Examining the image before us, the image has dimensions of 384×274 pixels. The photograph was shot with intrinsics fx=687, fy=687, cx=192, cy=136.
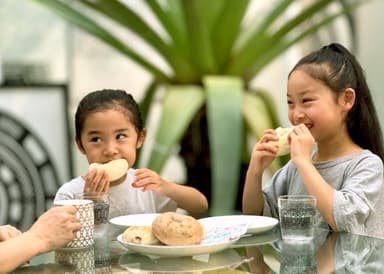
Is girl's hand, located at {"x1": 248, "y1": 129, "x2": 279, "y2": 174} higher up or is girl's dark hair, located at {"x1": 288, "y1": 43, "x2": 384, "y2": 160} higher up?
girl's dark hair, located at {"x1": 288, "y1": 43, "x2": 384, "y2": 160}

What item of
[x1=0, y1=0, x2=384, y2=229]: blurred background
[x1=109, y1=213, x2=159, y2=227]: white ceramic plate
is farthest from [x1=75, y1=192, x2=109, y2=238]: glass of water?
[x1=0, y1=0, x2=384, y2=229]: blurred background

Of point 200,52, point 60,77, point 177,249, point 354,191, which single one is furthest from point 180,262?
point 60,77

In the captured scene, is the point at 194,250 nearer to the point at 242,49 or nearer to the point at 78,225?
the point at 78,225

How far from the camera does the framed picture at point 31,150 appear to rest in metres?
2.98

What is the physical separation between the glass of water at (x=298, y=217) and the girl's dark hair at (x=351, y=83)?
0.97 feet

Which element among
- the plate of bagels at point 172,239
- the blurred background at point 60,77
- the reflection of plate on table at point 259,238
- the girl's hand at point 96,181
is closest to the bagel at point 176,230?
the plate of bagels at point 172,239

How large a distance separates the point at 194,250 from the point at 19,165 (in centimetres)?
204

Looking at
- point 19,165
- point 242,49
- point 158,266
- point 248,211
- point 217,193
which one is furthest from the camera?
point 19,165

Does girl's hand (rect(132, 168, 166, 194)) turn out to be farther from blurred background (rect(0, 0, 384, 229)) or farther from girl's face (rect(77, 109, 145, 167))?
blurred background (rect(0, 0, 384, 229))

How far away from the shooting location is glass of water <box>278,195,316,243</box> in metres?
1.24

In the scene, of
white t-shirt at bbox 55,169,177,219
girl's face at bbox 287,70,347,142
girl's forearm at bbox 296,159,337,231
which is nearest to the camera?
girl's forearm at bbox 296,159,337,231

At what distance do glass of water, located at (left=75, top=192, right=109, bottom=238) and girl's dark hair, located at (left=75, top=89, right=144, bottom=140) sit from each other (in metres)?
0.22

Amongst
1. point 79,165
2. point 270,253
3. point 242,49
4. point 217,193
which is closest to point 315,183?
point 270,253

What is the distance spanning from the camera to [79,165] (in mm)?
3088
